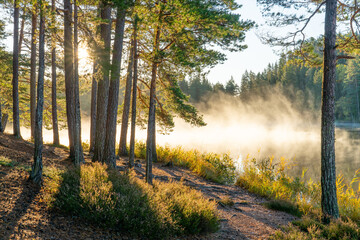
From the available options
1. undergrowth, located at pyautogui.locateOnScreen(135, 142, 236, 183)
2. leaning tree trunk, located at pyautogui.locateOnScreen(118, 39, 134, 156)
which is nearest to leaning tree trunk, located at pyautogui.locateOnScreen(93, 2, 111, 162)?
leaning tree trunk, located at pyautogui.locateOnScreen(118, 39, 134, 156)

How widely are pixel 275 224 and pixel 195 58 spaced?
5.41m

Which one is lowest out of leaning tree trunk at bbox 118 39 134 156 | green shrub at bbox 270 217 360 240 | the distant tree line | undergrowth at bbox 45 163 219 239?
green shrub at bbox 270 217 360 240

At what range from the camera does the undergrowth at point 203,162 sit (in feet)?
36.3

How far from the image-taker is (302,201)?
24.2 feet

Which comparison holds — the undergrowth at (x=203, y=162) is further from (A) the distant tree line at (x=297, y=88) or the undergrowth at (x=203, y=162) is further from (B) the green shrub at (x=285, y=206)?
(A) the distant tree line at (x=297, y=88)

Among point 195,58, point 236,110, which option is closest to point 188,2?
point 195,58

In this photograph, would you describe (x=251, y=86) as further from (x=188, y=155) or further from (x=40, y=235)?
(x=40, y=235)

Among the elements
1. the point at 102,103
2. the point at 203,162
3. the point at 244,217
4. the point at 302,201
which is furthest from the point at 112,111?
the point at 302,201

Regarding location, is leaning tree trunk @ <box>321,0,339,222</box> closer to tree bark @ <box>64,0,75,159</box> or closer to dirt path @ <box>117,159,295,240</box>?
dirt path @ <box>117,159,295,240</box>

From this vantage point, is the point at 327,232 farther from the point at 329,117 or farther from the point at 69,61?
the point at 69,61

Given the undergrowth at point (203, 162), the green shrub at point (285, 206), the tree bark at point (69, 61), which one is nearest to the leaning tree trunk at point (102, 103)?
the tree bark at point (69, 61)

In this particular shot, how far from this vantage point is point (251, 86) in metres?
62.9

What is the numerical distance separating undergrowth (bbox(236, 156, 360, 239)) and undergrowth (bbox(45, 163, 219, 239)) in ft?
5.68

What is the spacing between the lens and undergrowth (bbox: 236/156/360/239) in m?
5.02
